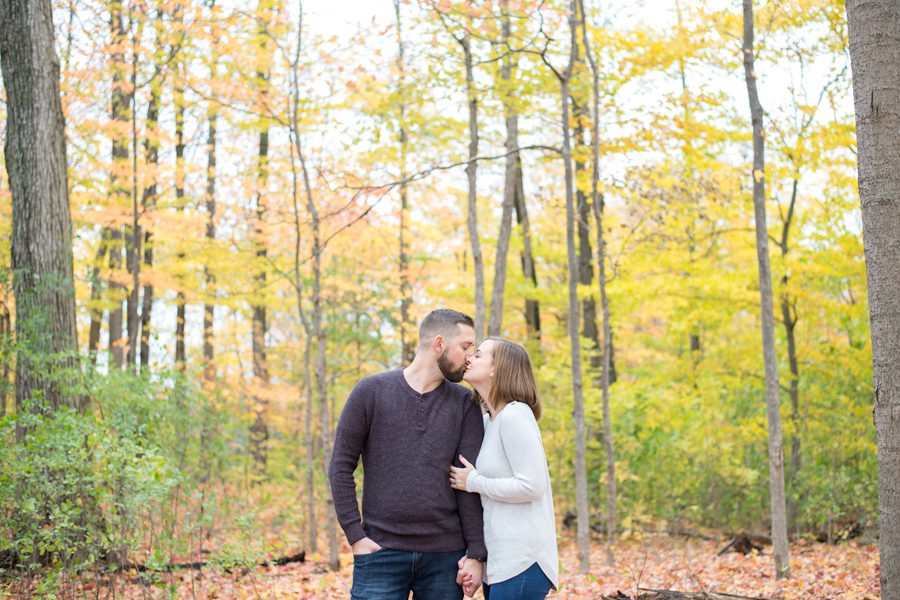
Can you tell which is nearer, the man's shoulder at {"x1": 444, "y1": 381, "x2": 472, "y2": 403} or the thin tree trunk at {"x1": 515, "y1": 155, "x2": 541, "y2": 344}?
the man's shoulder at {"x1": 444, "y1": 381, "x2": 472, "y2": 403}

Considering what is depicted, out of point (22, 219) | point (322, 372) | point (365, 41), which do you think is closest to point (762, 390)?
point (322, 372)

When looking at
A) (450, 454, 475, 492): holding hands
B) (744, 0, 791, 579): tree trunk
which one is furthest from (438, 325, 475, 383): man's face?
(744, 0, 791, 579): tree trunk

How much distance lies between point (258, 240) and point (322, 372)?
5.83 m

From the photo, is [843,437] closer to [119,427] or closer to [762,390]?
[762,390]

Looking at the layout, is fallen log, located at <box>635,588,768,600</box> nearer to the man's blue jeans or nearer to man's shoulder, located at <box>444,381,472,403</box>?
the man's blue jeans

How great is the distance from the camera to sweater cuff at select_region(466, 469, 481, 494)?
332 centimetres

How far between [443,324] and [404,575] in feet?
3.43

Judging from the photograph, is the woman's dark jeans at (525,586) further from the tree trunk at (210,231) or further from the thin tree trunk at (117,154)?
the tree trunk at (210,231)

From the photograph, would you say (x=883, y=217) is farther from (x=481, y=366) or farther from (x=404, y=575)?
(x=404, y=575)

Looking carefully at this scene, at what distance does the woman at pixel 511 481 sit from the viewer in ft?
10.7

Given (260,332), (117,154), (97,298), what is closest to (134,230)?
(97,298)

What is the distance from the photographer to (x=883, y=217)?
11.9 feet

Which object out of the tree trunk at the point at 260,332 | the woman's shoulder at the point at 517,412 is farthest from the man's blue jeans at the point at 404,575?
the tree trunk at the point at 260,332

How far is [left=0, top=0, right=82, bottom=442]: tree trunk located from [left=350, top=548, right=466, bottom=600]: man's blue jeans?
17.5 feet
